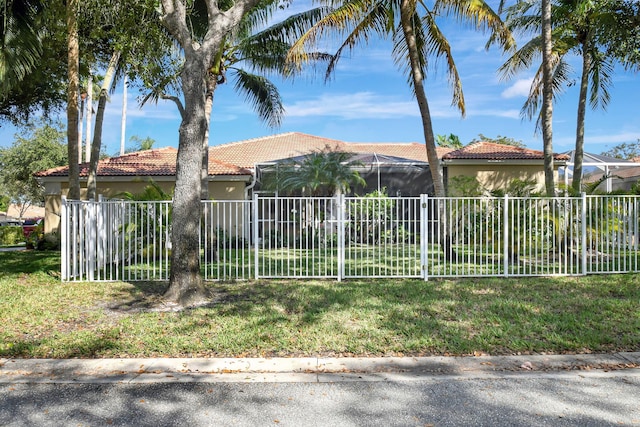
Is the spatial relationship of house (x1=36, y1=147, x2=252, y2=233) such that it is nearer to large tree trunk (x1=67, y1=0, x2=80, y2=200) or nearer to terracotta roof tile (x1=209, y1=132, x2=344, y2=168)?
terracotta roof tile (x1=209, y1=132, x2=344, y2=168)

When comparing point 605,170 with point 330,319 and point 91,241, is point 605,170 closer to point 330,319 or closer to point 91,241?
point 330,319

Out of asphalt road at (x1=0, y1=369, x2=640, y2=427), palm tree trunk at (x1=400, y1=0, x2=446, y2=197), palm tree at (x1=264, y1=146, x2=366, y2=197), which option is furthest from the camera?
palm tree at (x1=264, y1=146, x2=366, y2=197)

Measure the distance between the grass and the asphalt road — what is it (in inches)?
32.5

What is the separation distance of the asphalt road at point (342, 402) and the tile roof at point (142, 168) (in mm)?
15225

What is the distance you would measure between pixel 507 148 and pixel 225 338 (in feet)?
60.6

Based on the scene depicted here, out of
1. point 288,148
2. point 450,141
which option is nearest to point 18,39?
point 288,148

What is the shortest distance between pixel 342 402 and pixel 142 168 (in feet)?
58.1

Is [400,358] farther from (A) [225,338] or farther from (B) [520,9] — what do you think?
(B) [520,9]

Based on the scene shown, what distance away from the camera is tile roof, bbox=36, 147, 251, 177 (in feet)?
63.3

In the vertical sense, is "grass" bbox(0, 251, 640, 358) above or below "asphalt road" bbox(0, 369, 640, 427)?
above

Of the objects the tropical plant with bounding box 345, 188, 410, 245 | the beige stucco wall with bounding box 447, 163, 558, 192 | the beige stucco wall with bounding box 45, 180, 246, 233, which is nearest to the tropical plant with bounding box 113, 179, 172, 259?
the tropical plant with bounding box 345, 188, 410, 245

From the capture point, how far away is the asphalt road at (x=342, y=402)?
382cm

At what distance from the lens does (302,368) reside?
5.07 m

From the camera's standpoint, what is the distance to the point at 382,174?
66.2 feet
